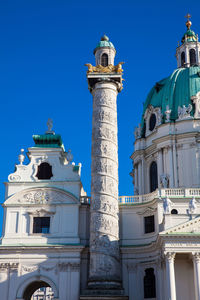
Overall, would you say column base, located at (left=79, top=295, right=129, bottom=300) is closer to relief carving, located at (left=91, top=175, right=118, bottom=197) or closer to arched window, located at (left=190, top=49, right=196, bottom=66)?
relief carving, located at (left=91, top=175, right=118, bottom=197)

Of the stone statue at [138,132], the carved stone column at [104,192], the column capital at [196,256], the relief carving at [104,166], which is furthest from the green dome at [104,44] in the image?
the column capital at [196,256]

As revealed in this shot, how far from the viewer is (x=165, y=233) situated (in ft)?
102

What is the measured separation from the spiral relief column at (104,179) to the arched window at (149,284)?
13.2 feet

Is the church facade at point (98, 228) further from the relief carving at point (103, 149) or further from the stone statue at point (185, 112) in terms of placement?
the stone statue at point (185, 112)

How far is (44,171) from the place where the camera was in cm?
3816

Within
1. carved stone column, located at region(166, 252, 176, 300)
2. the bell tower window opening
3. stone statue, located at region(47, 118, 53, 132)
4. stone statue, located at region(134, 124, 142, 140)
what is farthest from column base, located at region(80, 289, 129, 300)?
stone statue, located at region(134, 124, 142, 140)

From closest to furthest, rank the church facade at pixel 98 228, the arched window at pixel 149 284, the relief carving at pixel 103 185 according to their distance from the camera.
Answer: the church facade at pixel 98 228 < the relief carving at pixel 103 185 < the arched window at pixel 149 284

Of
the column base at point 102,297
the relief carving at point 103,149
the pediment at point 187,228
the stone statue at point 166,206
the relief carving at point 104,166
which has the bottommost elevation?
the column base at point 102,297

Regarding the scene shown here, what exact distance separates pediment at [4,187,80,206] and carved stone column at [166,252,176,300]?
9185mm

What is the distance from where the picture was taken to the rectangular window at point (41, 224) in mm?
36219

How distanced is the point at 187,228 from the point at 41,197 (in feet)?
38.8

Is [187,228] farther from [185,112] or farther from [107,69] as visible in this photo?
[185,112]

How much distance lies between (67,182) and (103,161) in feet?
13.6

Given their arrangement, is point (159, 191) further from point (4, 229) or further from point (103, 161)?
point (4, 229)
